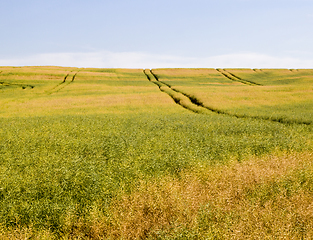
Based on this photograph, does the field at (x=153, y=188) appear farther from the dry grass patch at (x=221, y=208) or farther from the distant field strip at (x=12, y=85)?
the distant field strip at (x=12, y=85)

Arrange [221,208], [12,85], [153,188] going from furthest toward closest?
[12,85] → [153,188] → [221,208]

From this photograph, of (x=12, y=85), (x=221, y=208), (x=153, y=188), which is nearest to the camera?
(x=221, y=208)

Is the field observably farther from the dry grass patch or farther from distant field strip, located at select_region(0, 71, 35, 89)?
distant field strip, located at select_region(0, 71, 35, 89)

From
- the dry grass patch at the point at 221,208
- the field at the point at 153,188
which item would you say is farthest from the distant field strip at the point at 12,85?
the dry grass patch at the point at 221,208

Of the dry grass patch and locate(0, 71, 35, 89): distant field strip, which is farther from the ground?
locate(0, 71, 35, 89): distant field strip

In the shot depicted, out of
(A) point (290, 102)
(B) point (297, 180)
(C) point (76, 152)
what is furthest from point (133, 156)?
(A) point (290, 102)

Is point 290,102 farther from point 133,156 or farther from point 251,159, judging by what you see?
point 133,156

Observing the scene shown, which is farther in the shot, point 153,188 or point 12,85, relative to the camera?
point 12,85

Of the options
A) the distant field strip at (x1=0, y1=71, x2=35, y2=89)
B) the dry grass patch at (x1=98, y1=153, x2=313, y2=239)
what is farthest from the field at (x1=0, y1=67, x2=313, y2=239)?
the distant field strip at (x1=0, y1=71, x2=35, y2=89)

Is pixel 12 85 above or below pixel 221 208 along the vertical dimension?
above

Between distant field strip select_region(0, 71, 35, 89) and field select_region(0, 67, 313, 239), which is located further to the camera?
distant field strip select_region(0, 71, 35, 89)

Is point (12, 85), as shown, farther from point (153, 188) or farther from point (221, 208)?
point (221, 208)

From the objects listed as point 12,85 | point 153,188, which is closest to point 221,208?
point 153,188

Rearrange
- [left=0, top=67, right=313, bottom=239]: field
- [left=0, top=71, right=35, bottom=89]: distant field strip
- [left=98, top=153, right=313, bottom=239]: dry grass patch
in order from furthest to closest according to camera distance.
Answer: [left=0, top=71, right=35, bottom=89]: distant field strip, [left=0, top=67, right=313, bottom=239]: field, [left=98, top=153, right=313, bottom=239]: dry grass patch
